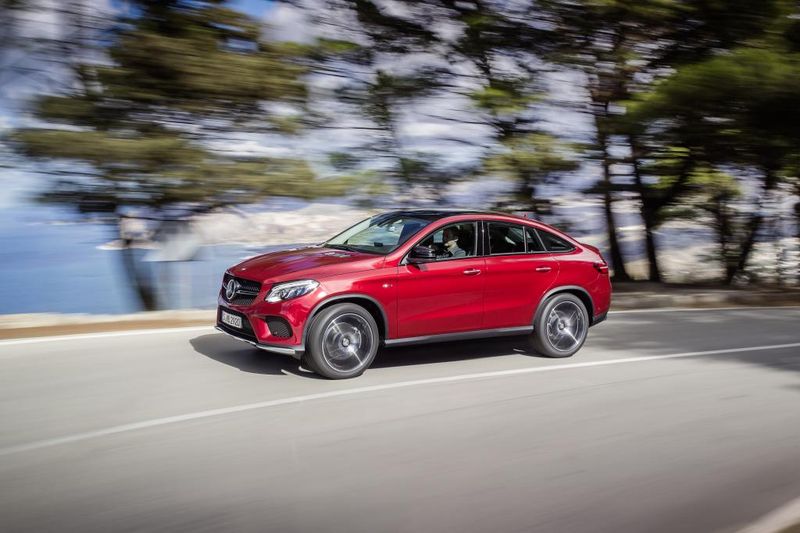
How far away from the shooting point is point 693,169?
16.2 metres

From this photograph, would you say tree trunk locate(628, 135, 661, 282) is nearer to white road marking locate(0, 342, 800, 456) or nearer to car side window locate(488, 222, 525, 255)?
white road marking locate(0, 342, 800, 456)

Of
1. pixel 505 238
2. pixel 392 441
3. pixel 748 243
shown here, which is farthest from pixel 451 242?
pixel 748 243

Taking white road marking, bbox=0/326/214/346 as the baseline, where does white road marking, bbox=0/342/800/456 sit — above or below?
below

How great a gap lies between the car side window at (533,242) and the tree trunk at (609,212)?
7534mm

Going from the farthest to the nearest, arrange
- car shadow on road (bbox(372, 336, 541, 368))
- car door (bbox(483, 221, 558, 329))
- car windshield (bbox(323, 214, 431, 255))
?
car shadow on road (bbox(372, 336, 541, 368)) → car door (bbox(483, 221, 558, 329)) → car windshield (bbox(323, 214, 431, 255))

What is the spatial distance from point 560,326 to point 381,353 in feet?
6.67

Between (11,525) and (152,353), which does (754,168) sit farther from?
(11,525)

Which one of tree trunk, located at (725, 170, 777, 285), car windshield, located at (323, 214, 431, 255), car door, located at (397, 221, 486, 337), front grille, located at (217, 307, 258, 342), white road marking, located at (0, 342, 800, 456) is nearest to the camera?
white road marking, located at (0, 342, 800, 456)

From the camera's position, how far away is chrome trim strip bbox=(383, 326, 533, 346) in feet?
24.8

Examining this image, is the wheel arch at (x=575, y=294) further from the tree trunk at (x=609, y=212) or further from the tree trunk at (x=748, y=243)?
the tree trunk at (x=748, y=243)

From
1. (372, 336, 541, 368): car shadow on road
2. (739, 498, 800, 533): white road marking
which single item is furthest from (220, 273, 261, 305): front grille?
(739, 498, 800, 533): white road marking

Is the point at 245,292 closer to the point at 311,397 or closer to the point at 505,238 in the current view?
the point at 311,397

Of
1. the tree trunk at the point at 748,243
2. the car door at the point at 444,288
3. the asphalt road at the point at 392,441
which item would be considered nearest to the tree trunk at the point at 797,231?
the tree trunk at the point at 748,243

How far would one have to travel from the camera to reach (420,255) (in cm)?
761
